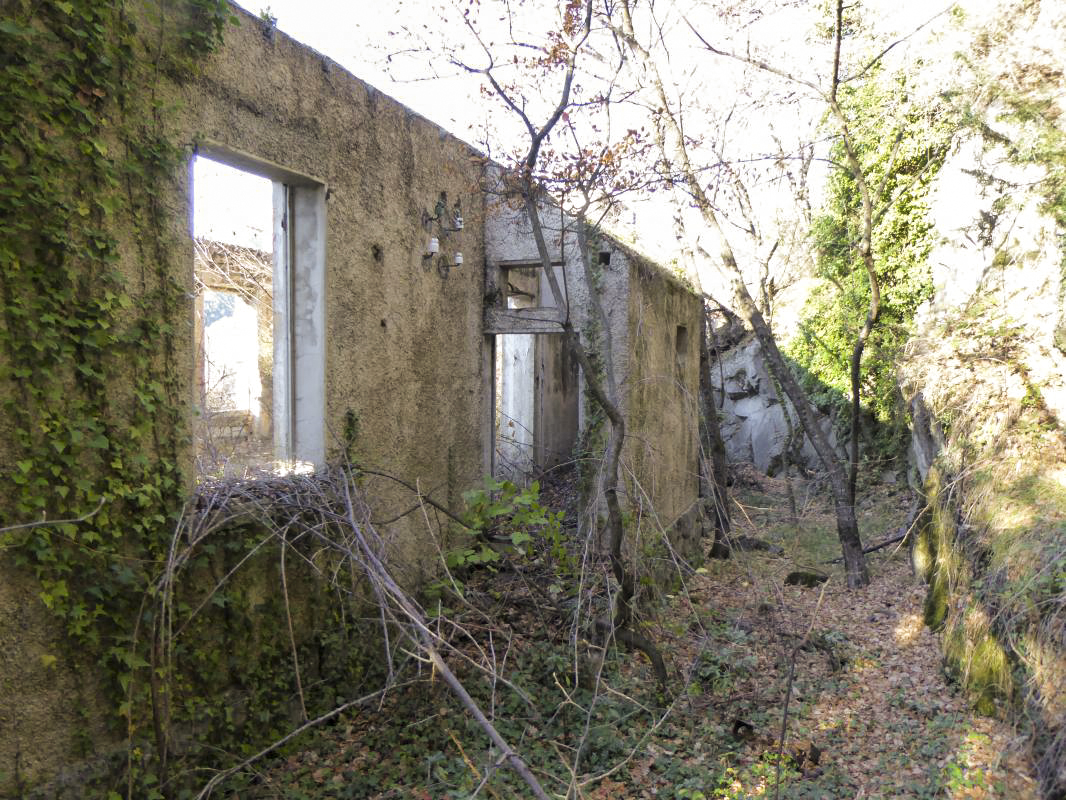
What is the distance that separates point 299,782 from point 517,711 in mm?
1589

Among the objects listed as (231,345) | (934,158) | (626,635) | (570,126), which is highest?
(934,158)

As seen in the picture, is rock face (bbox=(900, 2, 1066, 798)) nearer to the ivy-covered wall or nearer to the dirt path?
the dirt path

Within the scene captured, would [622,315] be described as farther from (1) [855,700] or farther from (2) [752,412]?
(2) [752,412]

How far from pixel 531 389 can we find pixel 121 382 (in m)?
8.67

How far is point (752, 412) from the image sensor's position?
697 inches

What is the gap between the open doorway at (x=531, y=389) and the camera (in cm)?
1110

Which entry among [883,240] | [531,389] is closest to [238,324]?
[531,389]

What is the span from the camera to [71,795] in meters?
3.50

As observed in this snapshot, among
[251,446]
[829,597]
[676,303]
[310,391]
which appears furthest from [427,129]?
[829,597]

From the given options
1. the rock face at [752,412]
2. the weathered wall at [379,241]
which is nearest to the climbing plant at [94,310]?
the weathered wall at [379,241]

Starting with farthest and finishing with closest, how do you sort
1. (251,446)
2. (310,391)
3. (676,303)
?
(676,303), (251,446), (310,391)

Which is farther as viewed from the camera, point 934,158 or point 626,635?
point 934,158

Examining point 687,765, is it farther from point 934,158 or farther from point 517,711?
point 934,158

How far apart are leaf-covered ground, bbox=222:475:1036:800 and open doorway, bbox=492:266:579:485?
422cm
